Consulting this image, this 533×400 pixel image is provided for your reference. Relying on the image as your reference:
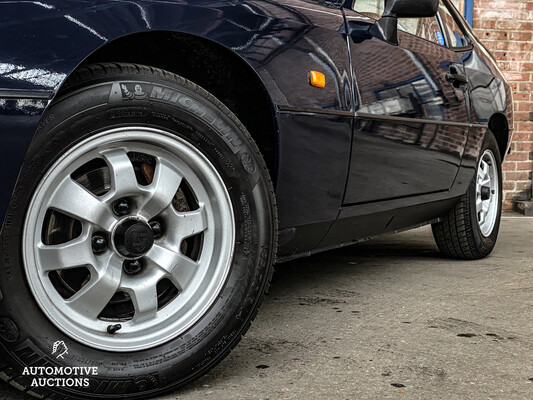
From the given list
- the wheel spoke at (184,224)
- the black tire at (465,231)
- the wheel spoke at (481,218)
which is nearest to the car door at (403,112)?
the black tire at (465,231)

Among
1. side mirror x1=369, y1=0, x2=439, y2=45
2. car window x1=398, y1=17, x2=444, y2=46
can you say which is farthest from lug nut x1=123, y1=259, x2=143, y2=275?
car window x1=398, y1=17, x2=444, y2=46

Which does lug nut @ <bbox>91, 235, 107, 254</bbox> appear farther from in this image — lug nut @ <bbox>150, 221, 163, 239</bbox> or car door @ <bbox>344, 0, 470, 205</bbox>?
car door @ <bbox>344, 0, 470, 205</bbox>

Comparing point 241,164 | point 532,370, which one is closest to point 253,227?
point 241,164

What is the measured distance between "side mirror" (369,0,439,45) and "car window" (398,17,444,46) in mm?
239

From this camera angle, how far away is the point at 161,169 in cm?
202

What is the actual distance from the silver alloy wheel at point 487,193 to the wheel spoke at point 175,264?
256 centimetres

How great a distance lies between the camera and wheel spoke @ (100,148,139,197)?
1.94 metres

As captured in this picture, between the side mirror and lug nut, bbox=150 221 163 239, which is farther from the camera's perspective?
the side mirror

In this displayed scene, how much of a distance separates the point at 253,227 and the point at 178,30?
57 centimetres

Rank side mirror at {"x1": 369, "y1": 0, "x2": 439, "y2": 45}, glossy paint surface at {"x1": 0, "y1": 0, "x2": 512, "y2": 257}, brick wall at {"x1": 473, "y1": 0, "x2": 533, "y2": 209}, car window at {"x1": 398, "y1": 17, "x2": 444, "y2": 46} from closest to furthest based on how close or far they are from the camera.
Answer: glossy paint surface at {"x1": 0, "y1": 0, "x2": 512, "y2": 257}
side mirror at {"x1": 369, "y1": 0, "x2": 439, "y2": 45}
car window at {"x1": 398, "y1": 17, "x2": 444, "y2": 46}
brick wall at {"x1": 473, "y1": 0, "x2": 533, "y2": 209}

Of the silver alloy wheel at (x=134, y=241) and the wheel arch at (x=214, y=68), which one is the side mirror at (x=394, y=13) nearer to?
the wheel arch at (x=214, y=68)

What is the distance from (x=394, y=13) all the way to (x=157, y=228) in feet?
4.85

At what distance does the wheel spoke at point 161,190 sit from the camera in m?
2.00

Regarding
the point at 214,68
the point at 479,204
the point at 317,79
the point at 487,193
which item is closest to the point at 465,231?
the point at 479,204
